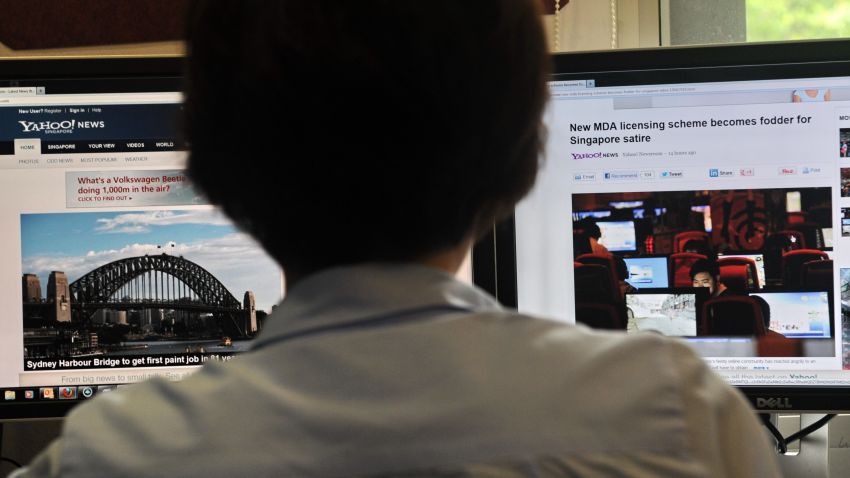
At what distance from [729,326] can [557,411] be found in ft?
1.78

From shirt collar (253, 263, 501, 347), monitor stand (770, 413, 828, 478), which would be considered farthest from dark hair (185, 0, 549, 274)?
monitor stand (770, 413, 828, 478)

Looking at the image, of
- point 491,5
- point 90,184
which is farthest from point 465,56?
point 90,184

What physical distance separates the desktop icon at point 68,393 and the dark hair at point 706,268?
0.63 metres

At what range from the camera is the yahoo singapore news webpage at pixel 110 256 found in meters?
0.86

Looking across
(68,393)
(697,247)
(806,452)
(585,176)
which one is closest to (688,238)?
(697,247)

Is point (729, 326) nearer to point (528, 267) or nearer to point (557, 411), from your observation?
point (528, 267)

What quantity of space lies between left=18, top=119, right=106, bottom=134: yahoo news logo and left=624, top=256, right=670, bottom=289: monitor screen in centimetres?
55

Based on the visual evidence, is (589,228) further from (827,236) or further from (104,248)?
(104,248)

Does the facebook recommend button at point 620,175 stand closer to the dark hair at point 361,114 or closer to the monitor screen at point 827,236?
the monitor screen at point 827,236

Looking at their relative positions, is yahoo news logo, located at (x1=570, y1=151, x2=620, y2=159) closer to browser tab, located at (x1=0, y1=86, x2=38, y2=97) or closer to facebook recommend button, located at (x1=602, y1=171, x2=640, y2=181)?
facebook recommend button, located at (x1=602, y1=171, x2=640, y2=181)

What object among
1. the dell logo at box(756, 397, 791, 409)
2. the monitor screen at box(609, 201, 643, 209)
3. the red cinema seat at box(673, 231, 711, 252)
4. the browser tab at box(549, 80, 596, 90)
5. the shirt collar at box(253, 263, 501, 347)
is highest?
the browser tab at box(549, 80, 596, 90)

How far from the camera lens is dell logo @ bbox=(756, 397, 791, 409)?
84cm

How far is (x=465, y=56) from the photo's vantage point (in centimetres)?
39

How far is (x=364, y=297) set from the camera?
39cm
